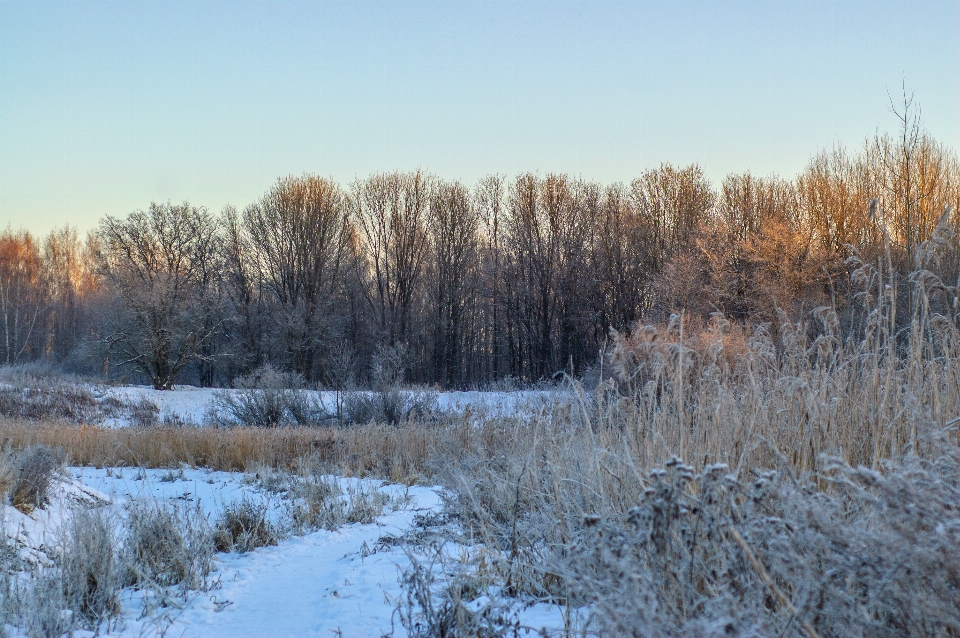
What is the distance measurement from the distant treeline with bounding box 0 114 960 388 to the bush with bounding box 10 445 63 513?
20.0m

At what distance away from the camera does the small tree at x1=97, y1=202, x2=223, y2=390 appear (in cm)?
2711

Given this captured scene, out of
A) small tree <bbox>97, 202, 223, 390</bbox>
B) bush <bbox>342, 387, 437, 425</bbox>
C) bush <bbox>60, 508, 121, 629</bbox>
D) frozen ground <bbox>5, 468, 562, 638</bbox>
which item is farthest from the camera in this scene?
small tree <bbox>97, 202, 223, 390</bbox>

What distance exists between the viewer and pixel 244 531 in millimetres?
5129

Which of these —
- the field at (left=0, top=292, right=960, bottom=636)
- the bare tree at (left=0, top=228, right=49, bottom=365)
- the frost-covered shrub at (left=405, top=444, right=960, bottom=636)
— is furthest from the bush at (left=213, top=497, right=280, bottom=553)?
the bare tree at (left=0, top=228, right=49, bottom=365)

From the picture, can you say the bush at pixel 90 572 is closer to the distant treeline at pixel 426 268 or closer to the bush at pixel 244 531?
the bush at pixel 244 531

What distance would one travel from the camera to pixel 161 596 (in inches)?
144

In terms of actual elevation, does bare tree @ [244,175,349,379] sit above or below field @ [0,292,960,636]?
above

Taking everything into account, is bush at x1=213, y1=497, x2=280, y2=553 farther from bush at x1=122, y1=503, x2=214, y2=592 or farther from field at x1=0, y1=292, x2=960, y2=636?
bush at x1=122, y1=503, x2=214, y2=592

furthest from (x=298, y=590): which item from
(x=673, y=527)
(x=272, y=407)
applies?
(x=272, y=407)

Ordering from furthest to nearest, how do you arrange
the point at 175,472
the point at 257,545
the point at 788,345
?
1. the point at 175,472
2. the point at 257,545
3. the point at 788,345

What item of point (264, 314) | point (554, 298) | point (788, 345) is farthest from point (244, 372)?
point (788, 345)

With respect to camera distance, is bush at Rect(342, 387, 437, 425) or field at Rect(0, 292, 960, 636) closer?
field at Rect(0, 292, 960, 636)

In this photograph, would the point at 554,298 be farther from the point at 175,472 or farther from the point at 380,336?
the point at 175,472

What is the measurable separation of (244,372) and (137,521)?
32.0m
